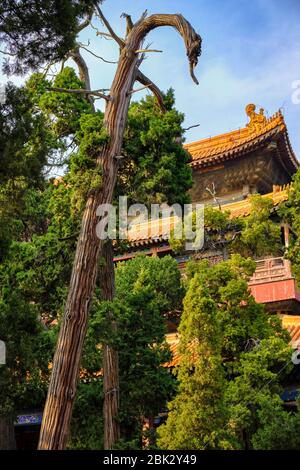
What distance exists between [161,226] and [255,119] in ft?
16.2

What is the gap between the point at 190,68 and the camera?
8.79m

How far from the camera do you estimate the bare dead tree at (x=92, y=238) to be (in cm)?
761

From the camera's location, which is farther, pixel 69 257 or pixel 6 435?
pixel 6 435

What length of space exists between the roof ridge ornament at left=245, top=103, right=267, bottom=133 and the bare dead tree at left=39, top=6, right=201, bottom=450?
38.6 feet

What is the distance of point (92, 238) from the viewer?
27.2 ft

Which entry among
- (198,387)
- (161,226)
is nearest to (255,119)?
(161,226)

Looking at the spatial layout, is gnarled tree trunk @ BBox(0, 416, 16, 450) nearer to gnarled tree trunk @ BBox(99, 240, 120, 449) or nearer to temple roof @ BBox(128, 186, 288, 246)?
gnarled tree trunk @ BBox(99, 240, 120, 449)

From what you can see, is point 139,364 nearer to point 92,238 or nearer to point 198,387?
point 198,387

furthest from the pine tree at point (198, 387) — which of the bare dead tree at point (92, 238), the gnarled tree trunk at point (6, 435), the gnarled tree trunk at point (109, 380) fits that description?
the gnarled tree trunk at point (6, 435)

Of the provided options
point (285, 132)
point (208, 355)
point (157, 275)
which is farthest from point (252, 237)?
point (285, 132)

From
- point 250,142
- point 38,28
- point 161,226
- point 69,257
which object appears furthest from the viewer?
point 250,142

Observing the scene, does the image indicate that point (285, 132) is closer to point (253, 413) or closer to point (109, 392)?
point (253, 413)

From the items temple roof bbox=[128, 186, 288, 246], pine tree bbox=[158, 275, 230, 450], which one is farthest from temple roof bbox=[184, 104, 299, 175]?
pine tree bbox=[158, 275, 230, 450]

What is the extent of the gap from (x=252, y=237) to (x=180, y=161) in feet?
10.1
